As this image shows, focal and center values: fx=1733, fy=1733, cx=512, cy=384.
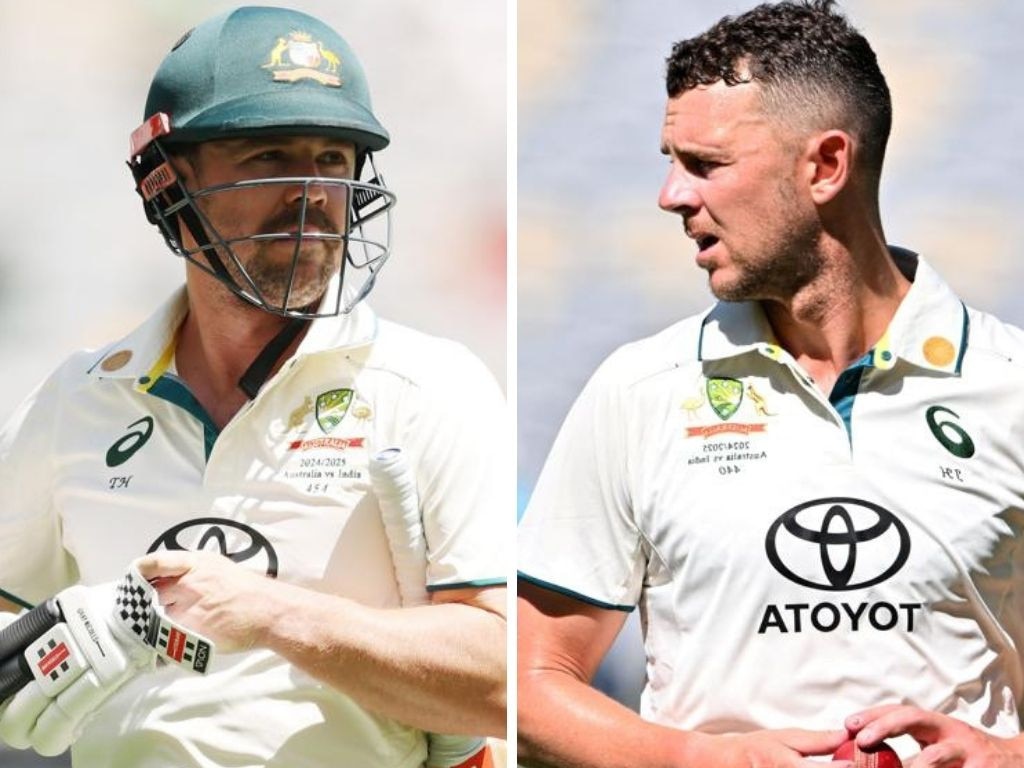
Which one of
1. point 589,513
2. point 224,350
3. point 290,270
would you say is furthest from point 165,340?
point 589,513

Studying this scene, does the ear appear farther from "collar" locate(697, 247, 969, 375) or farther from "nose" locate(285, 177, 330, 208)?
"nose" locate(285, 177, 330, 208)

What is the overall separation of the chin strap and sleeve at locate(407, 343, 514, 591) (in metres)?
0.23

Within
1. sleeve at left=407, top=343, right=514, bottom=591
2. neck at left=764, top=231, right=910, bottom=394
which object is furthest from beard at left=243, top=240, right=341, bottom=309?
neck at left=764, top=231, right=910, bottom=394

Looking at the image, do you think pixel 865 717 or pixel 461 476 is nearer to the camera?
pixel 865 717

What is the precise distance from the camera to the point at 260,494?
264 cm

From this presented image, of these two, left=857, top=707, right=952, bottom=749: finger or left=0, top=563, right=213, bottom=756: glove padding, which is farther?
left=0, top=563, right=213, bottom=756: glove padding

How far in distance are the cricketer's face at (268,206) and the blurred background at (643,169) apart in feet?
1.17

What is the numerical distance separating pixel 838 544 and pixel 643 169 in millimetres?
683

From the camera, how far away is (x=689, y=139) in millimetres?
2652

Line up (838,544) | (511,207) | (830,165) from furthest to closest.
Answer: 1. (511,207)
2. (830,165)
3. (838,544)

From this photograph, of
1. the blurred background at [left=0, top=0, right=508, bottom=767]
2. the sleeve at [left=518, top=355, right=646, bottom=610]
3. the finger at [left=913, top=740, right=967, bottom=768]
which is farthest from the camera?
the blurred background at [left=0, top=0, right=508, bottom=767]

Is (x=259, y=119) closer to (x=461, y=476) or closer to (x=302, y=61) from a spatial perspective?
(x=302, y=61)

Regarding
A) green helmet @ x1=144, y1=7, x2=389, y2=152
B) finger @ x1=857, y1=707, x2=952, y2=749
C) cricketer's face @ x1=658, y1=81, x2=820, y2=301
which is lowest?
finger @ x1=857, y1=707, x2=952, y2=749

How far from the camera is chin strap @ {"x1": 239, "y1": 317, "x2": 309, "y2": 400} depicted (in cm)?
271
